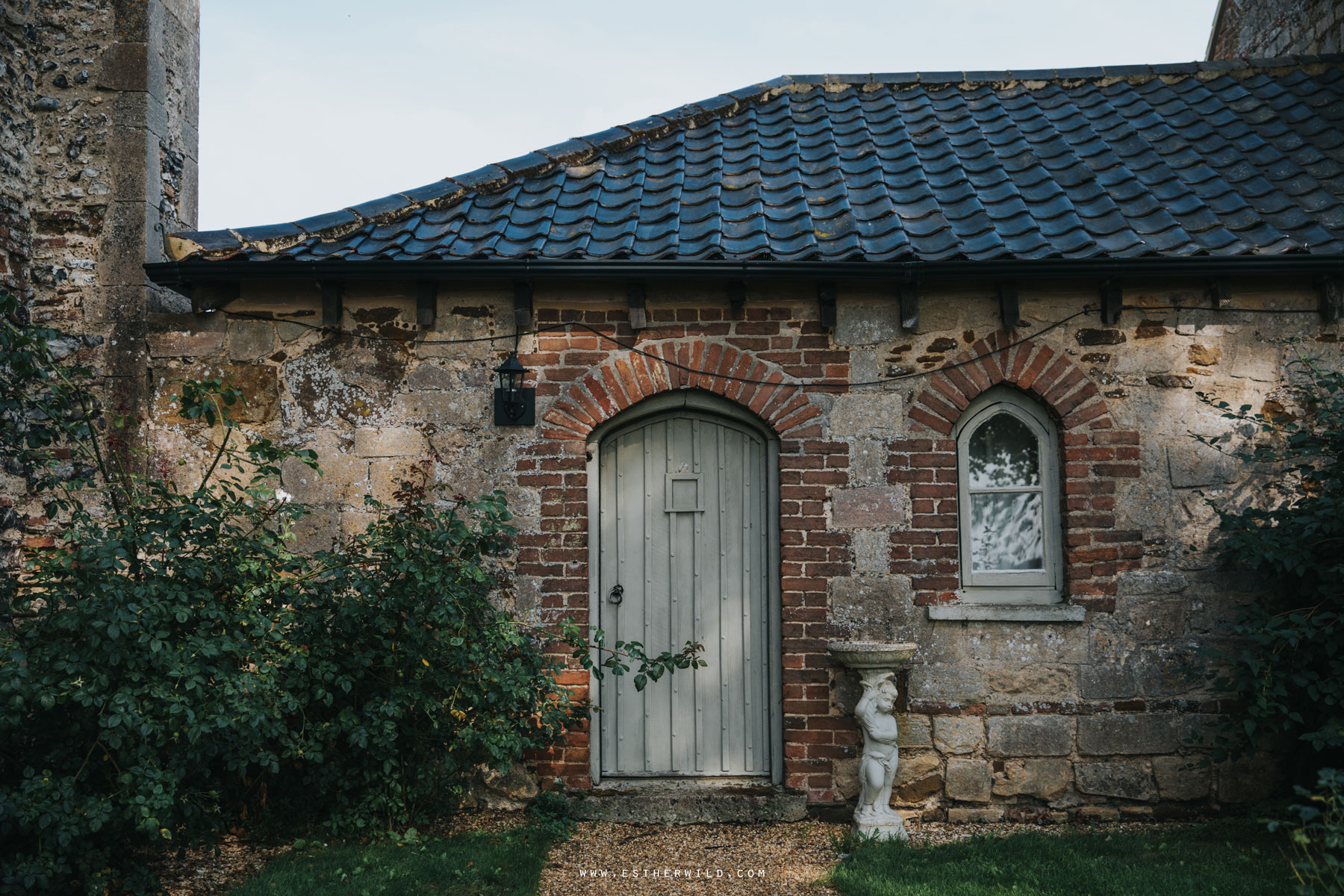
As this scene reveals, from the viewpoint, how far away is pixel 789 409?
209 inches

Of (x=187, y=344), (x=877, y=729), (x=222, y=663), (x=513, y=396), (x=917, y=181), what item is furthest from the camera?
(x=917, y=181)

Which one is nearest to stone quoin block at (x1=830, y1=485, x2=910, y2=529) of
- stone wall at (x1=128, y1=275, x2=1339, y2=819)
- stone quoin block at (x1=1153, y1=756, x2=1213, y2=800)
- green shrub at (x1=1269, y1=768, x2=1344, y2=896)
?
stone wall at (x1=128, y1=275, x2=1339, y2=819)

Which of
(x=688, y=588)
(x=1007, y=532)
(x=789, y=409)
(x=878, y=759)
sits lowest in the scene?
(x=878, y=759)

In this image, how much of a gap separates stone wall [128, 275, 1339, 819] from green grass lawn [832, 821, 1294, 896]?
0.45m

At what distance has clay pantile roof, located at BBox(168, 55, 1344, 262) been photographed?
5250 millimetres

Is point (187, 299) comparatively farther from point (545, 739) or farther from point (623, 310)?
point (545, 739)

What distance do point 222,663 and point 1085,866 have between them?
4008 mm

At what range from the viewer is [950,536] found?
5.25m

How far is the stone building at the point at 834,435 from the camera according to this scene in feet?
16.9

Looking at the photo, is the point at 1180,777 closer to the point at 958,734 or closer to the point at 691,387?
the point at 958,734

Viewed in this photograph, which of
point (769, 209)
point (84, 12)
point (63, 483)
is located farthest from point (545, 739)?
point (84, 12)

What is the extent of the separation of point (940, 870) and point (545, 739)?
2062 millimetres

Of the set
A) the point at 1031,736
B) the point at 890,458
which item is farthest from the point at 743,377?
the point at 1031,736

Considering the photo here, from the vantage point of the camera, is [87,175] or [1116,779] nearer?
[1116,779]
